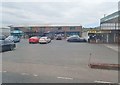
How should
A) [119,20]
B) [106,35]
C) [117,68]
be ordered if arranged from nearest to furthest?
[117,68] → [119,20] → [106,35]

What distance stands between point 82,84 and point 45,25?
64.5m

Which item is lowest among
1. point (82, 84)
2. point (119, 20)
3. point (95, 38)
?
point (82, 84)

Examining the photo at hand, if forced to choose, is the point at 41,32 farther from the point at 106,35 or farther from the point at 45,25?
the point at 106,35

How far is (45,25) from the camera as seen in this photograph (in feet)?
234

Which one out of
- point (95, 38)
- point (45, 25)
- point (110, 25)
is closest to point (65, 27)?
point (45, 25)

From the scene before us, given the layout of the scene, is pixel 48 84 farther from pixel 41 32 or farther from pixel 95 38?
pixel 41 32

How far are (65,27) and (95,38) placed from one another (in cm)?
2708

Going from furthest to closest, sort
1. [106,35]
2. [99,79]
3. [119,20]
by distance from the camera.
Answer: [106,35] < [119,20] < [99,79]

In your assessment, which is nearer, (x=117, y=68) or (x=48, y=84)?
(x=48, y=84)

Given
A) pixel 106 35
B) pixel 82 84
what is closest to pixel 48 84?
pixel 82 84

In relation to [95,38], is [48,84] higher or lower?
lower

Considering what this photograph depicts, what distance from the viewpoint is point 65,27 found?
225 ft

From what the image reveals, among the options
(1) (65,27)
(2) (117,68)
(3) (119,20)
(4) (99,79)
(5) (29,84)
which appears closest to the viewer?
(5) (29,84)

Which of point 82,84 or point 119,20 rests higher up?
point 119,20
